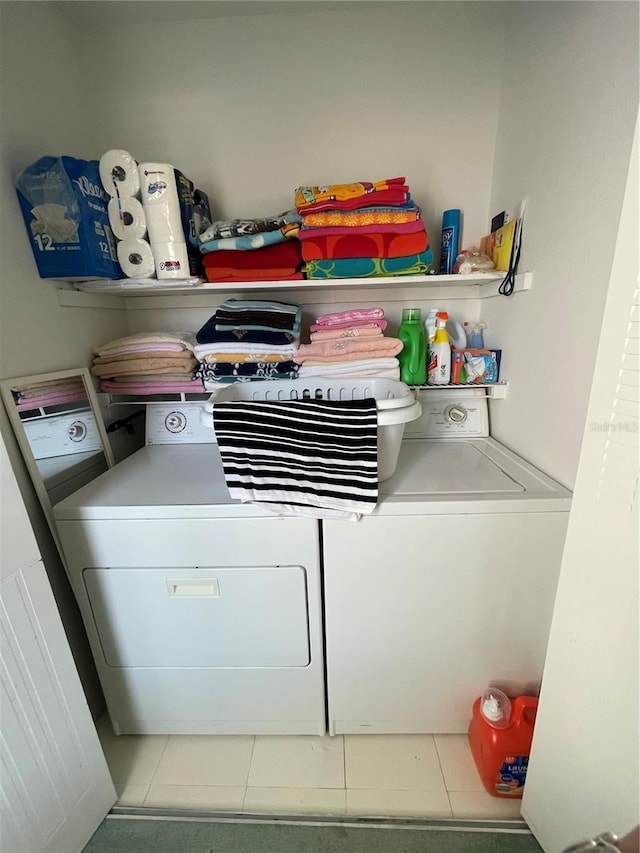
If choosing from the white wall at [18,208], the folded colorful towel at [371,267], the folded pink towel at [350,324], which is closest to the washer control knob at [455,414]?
the folded pink towel at [350,324]

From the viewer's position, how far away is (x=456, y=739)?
1409mm

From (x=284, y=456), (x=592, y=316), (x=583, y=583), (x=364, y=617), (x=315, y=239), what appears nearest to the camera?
(x=583, y=583)

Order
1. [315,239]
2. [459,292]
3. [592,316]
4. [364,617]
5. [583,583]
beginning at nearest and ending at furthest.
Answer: [583,583] < [592,316] < [364,617] < [315,239] < [459,292]

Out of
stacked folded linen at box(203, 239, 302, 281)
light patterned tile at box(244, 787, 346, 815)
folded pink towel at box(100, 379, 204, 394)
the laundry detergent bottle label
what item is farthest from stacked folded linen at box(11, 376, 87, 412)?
the laundry detergent bottle label

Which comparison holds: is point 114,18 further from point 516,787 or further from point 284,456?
point 516,787

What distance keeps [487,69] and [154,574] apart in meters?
2.16

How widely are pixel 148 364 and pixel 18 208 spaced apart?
608mm

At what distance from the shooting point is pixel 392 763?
1335 mm

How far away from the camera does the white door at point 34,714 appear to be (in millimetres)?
886

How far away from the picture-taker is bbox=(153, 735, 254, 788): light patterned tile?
4.31 feet

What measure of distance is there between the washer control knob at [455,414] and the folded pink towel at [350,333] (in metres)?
0.45

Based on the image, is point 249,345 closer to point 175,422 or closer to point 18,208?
point 175,422

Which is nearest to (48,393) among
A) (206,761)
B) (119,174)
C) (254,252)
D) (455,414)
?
(119,174)

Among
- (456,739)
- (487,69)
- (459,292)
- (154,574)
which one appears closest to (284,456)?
(154,574)
